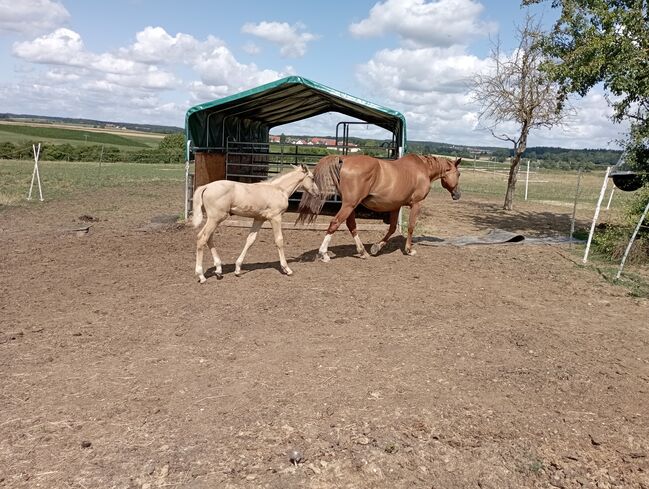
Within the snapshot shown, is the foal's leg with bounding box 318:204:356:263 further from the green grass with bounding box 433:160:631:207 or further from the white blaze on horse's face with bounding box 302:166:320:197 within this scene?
the green grass with bounding box 433:160:631:207

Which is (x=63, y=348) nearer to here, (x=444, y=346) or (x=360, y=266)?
(x=444, y=346)

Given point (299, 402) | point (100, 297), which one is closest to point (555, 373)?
point (299, 402)

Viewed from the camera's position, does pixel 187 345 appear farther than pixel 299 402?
Yes

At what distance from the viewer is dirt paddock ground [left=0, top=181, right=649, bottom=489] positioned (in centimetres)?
328

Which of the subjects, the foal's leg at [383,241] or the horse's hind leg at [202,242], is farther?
the foal's leg at [383,241]

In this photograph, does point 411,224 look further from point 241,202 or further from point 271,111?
point 271,111

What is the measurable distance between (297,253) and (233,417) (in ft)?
19.4

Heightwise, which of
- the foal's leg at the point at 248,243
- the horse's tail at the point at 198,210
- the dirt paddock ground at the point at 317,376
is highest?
the horse's tail at the point at 198,210

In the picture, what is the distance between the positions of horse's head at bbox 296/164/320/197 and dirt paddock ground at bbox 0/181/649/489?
121 cm


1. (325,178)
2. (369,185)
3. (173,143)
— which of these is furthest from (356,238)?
(173,143)

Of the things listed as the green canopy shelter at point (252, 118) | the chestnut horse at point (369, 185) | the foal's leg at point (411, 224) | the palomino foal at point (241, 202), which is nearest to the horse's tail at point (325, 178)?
the chestnut horse at point (369, 185)

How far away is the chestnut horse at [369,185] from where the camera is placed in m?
8.75

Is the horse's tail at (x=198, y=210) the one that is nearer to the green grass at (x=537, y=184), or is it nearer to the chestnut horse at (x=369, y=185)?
the chestnut horse at (x=369, y=185)

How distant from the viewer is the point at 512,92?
55.6ft
